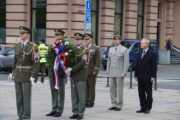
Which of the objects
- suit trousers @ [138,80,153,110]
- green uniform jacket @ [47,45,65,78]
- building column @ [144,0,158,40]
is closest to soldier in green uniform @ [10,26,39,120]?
green uniform jacket @ [47,45,65,78]

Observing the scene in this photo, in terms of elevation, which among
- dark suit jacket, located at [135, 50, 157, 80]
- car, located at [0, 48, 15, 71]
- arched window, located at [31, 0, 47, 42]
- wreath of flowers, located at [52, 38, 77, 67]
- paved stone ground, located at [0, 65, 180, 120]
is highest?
arched window, located at [31, 0, 47, 42]

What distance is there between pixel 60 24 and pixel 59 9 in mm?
930

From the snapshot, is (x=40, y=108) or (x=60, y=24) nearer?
(x=40, y=108)

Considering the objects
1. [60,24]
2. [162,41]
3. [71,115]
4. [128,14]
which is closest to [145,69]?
[71,115]

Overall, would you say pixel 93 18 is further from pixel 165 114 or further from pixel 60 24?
pixel 165 114

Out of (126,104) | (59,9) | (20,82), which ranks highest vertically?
(59,9)

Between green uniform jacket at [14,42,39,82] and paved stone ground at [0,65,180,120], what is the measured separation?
1200mm

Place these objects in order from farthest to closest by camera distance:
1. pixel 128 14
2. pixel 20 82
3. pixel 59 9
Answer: pixel 128 14
pixel 59 9
pixel 20 82

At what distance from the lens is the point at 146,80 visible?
13898 mm

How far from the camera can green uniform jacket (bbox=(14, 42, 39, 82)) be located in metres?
11.9

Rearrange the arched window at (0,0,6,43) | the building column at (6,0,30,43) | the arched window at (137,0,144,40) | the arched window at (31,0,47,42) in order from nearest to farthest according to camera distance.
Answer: the arched window at (31,0,47,42) → the building column at (6,0,30,43) → the arched window at (0,0,6,43) → the arched window at (137,0,144,40)

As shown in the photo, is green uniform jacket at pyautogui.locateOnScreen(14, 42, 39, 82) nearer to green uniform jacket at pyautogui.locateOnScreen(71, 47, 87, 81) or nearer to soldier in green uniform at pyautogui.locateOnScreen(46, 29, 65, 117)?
soldier in green uniform at pyautogui.locateOnScreen(46, 29, 65, 117)

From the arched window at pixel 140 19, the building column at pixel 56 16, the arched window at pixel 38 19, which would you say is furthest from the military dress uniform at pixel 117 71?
the arched window at pixel 140 19

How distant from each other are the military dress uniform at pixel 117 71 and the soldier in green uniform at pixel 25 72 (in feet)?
10.1
